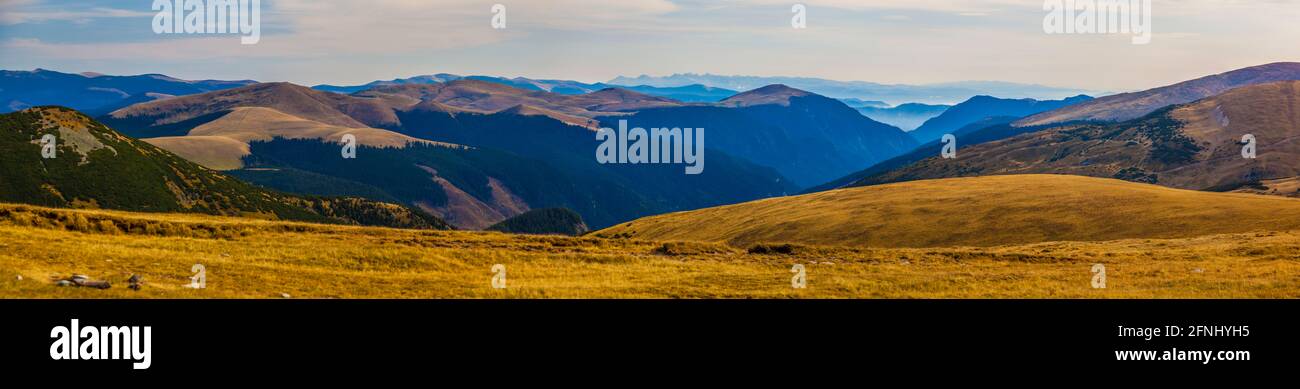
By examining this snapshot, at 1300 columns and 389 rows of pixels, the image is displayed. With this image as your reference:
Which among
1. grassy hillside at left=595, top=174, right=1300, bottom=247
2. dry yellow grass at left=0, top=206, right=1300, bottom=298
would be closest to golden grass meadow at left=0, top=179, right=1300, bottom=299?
dry yellow grass at left=0, top=206, right=1300, bottom=298

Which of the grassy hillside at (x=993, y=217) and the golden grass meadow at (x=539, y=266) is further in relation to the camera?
the grassy hillside at (x=993, y=217)

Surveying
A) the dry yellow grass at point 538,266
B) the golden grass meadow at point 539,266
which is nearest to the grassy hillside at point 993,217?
the golden grass meadow at point 539,266

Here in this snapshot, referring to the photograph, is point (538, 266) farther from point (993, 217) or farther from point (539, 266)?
point (993, 217)

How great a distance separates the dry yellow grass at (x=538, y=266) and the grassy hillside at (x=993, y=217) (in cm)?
1975

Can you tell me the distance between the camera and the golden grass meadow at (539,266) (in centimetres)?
3766

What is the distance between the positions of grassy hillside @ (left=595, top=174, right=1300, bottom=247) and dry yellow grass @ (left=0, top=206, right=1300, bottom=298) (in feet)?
64.8

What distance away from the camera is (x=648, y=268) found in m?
48.6

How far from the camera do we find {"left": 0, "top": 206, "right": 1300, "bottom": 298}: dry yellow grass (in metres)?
37.8

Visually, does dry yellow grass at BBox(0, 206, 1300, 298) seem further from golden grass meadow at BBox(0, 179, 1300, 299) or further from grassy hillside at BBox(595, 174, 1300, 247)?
grassy hillside at BBox(595, 174, 1300, 247)

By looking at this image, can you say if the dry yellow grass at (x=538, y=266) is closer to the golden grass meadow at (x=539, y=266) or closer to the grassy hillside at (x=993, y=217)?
the golden grass meadow at (x=539, y=266)

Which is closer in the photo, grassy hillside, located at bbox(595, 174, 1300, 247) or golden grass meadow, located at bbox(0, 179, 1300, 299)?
golden grass meadow, located at bbox(0, 179, 1300, 299)

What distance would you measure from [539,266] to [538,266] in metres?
0.06
